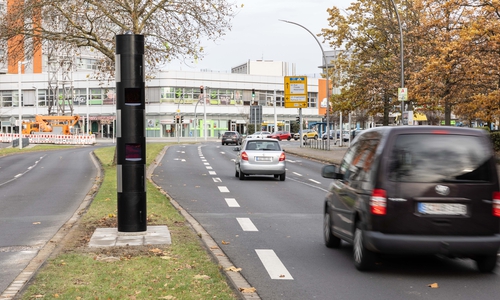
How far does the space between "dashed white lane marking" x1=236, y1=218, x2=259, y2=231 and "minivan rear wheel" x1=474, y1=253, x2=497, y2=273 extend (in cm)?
472

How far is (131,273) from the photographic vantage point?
769cm

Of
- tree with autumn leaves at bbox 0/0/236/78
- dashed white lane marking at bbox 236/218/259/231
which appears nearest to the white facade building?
tree with autumn leaves at bbox 0/0/236/78

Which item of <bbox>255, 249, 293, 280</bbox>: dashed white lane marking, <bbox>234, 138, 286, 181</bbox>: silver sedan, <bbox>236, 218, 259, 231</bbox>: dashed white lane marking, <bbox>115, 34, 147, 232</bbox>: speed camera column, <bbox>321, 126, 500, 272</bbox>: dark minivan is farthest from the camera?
<bbox>234, 138, 286, 181</bbox>: silver sedan

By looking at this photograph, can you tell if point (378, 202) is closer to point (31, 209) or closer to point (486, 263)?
point (486, 263)

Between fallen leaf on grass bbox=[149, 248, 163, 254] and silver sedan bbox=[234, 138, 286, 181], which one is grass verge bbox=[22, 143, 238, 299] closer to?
fallen leaf on grass bbox=[149, 248, 163, 254]

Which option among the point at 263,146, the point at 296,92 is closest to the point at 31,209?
the point at 263,146

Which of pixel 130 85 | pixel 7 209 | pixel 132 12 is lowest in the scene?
pixel 7 209

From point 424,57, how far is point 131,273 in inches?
1301

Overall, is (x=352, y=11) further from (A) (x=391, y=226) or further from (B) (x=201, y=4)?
(A) (x=391, y=226)

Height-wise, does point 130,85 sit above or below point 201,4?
below

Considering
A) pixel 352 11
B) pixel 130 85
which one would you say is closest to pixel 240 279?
pixel 130 85

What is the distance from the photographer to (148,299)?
650 centimetres

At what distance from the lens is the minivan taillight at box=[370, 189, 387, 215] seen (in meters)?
7.85

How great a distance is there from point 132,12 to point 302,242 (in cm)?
1843
